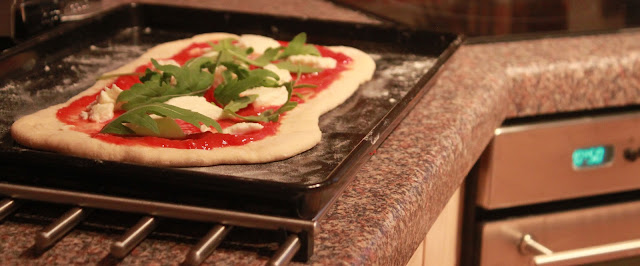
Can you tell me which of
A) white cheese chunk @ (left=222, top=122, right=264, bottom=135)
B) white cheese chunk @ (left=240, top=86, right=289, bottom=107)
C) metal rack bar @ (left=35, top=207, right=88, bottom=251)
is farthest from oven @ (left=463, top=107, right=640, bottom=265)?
metal rack bar @ (left=35, top=207, right=88, bottom=251)

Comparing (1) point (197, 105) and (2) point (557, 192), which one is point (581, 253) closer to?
(2) point (557, 192)

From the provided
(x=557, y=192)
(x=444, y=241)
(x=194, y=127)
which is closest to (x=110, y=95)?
(x=194, y=127)

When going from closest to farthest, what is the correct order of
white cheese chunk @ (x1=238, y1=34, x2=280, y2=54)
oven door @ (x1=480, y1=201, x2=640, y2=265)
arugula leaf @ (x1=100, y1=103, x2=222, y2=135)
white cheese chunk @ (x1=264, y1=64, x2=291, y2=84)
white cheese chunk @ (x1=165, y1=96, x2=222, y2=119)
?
1. arugula leaf @ (x1=100, y1=103, x2=222, y2=135)
2. white cheese chunk @ (x1=165, y1=96, x2=222, y2=119)
3. white cheese chunk @ (x1=264, y1=64, x2=291, y2=84)
4. white cheese chunk @ (x1=238, y1=34, x2=280, y2=54)
5. oven door @ (x1=480, y1=201, x2=640, y2=265)

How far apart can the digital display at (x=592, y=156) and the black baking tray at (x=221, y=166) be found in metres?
0.33

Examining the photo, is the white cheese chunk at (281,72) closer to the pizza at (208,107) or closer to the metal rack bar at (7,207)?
the pizza at (208,107)

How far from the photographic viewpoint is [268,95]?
99 centimetres

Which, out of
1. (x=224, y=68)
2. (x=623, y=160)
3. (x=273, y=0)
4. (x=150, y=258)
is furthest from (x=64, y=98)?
(x=623, y=160)

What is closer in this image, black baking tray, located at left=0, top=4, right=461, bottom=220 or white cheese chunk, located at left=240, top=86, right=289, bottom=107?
black baking tray, located at left=0, top=4, right=461, bottom=220

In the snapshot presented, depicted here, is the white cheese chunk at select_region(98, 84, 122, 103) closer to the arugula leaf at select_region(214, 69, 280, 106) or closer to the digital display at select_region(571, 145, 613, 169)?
the arugula leaf at select_region(214, 69, 280, 106)

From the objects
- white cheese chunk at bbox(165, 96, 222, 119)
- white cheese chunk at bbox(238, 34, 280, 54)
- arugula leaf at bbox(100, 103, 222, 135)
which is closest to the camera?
arugula leaf at bbox(100, 103, 222, 135)

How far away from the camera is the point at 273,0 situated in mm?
1749

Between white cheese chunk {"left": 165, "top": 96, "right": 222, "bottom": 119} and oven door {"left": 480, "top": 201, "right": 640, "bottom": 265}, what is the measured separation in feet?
1.95

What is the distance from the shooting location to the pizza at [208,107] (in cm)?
81

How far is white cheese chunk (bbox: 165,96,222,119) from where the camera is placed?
0.91m
